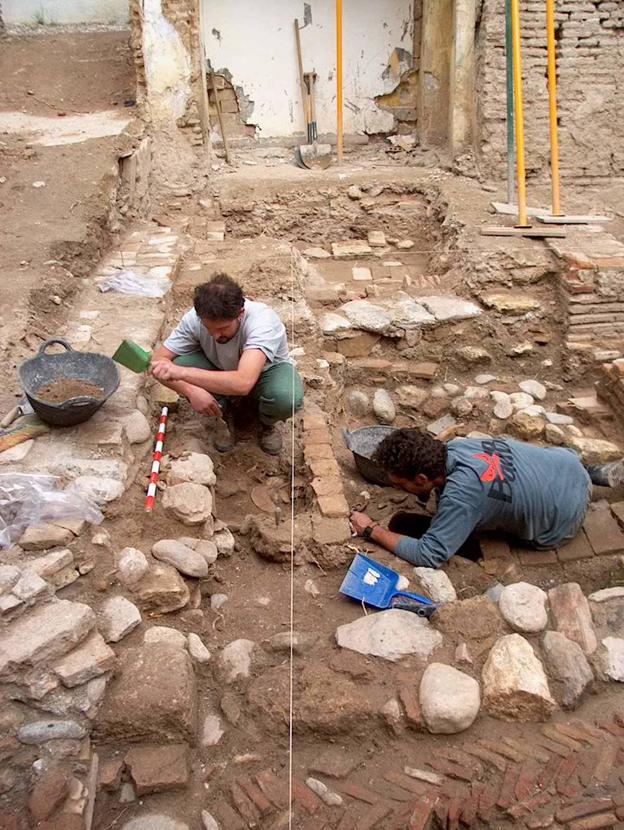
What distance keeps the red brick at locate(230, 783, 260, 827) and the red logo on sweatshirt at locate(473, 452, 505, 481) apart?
1.73 m

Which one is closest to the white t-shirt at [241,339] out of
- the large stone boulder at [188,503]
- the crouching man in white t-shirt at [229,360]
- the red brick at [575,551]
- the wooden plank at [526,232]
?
the crouching man in white t-shirt at [229,360]

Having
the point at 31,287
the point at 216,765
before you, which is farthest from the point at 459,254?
the point at 216,765

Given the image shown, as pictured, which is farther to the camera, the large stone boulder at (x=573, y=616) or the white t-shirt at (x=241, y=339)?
the white t-shirt at (x=241, y=339)

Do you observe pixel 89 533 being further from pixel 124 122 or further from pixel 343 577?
pixel 124 122

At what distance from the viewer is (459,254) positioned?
602 cm

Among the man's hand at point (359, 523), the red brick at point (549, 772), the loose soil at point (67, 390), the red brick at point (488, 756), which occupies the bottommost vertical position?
the red brick at point (549, 772)

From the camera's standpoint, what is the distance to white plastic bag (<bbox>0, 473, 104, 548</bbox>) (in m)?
2.86

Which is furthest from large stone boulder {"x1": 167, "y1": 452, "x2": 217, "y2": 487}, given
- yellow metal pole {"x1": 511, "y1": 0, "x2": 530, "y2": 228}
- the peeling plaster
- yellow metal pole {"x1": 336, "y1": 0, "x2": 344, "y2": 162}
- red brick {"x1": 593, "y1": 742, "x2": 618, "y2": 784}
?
yellow metal pole {"x1": 336, "y1": 0, "x2": 344, "y2": 162}

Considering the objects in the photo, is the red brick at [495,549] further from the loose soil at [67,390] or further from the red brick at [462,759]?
the loose soil at [67,390]

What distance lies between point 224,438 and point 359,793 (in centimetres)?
234

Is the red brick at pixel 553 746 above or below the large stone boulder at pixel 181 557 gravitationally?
below

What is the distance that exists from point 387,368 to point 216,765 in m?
3.51

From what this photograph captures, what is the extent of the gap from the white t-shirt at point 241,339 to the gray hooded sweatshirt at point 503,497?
1.17 metres

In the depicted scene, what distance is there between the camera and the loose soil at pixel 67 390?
131 inches
